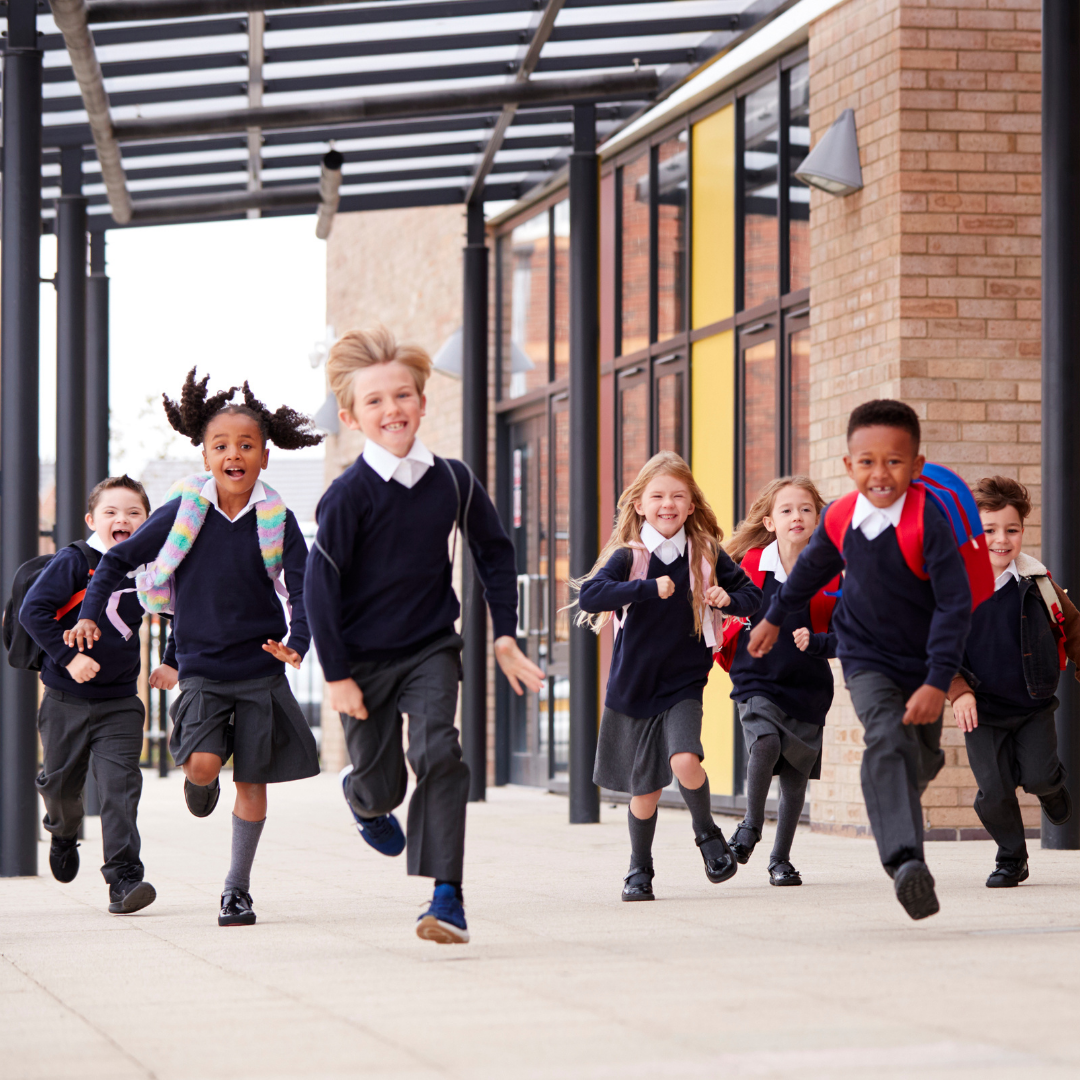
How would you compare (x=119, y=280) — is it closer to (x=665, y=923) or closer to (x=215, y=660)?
(x=215, y=660)

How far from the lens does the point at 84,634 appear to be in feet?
20.7

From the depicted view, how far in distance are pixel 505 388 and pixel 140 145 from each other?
5.11 m

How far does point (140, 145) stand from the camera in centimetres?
1150

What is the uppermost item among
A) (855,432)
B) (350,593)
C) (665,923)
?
(855,432)

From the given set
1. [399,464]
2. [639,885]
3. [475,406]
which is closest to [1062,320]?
[639,885]

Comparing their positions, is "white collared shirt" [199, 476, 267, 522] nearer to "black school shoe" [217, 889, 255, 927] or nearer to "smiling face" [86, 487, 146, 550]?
"smiling face" [86, 487, 146, 550]

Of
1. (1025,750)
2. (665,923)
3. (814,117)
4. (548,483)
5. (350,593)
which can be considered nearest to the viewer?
(350,593)

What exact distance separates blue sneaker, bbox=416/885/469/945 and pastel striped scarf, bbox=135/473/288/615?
1.48 meters

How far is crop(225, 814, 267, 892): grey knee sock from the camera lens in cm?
613

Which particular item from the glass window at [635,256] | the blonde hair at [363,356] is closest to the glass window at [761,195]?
the glass window at [635,256]

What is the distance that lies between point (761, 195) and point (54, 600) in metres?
6.08

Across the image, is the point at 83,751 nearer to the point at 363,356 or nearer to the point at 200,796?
the point at 200,796

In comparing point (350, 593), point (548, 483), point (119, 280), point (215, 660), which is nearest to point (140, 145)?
point (119, 280)

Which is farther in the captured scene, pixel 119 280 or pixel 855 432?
pixel 119 280
